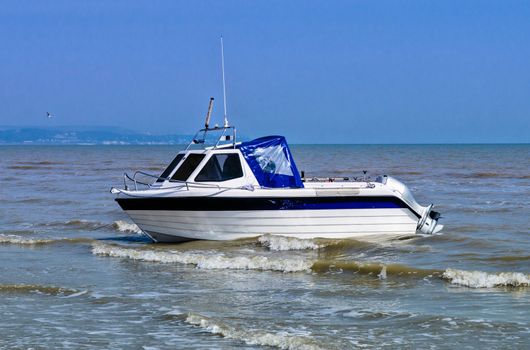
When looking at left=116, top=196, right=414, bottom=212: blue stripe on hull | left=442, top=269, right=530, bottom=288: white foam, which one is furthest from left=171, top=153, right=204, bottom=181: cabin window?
left=442, top=269, right=530, bottom=288: white foam

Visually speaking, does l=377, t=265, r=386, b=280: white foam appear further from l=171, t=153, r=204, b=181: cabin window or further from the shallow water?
l=171, t=153, r=204, b=181: cabin window

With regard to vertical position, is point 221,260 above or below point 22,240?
below

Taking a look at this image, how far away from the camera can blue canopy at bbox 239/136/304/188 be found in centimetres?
1714

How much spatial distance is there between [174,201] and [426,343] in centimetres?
775

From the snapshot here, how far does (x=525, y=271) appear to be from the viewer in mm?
14477

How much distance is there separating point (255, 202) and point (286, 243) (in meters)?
1.03

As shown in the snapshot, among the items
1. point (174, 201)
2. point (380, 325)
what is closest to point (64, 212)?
point (174, 201)

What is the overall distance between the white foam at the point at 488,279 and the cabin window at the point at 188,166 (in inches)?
225

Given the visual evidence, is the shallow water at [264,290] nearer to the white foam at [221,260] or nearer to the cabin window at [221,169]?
the white foam at [221,260]

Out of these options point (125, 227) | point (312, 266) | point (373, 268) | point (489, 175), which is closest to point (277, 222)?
point (312, 266)

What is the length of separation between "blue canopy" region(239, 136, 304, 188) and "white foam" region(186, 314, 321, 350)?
6658 mm

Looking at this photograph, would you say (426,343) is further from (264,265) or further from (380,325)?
(264,265)

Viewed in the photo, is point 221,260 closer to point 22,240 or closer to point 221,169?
point 221,169

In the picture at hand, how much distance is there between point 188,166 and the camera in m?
17.2
